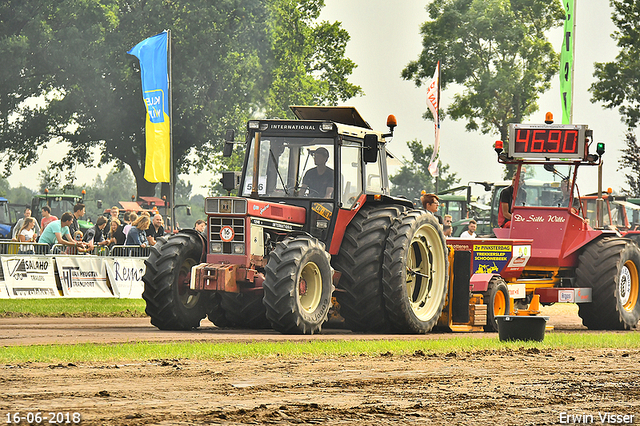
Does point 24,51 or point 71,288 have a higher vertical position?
point 24,51

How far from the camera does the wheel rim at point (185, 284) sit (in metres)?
13.1

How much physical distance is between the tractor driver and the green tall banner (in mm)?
18636

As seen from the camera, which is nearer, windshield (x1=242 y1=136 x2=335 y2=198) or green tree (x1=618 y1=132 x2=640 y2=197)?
windshield (x1=242 y1=136 x2=335 y2=198)

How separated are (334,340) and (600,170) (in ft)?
21.7

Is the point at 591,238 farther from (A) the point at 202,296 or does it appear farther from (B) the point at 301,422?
(B) the point at 301,422

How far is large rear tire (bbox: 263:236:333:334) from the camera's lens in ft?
38.7

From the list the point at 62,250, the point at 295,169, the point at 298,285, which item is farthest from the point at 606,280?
the point at 62,250

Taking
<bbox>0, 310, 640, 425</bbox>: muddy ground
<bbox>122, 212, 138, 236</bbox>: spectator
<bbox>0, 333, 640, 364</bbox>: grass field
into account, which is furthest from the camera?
<bbox>122, 212, 138, 236</bbox>: spectator

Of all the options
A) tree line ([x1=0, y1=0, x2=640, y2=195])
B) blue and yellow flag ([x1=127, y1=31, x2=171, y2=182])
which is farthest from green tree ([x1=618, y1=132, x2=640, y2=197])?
blue and yellow flag ([x1=127, y1=31, x2=171, y2=182])

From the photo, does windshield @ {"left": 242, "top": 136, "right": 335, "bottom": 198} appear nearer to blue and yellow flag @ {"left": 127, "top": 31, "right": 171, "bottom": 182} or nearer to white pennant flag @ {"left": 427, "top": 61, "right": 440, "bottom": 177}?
blue and yellow flag @ {"left": 127, "top": 31, "right": 171, "bottom": 182}

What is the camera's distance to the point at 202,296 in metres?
13.6

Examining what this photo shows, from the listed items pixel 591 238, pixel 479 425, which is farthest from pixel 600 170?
pixel 479 425

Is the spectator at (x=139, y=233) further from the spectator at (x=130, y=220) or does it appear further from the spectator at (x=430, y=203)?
the spectator at (x=430, y=203)

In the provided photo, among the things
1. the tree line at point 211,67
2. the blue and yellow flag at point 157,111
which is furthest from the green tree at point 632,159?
the blue and yellow flag at point 157,111
